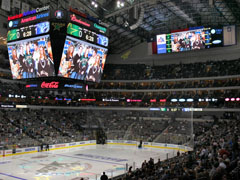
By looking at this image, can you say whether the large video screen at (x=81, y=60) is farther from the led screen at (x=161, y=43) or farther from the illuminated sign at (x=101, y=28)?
the led screen at (x=161, y=43)

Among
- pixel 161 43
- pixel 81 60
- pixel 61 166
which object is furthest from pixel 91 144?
pixel 161 43

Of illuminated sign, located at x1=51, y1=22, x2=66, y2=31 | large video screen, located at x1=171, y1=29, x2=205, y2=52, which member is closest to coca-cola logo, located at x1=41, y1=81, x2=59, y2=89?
illuminated sign, located at x1=51, y1=22, x2=66, y2=31

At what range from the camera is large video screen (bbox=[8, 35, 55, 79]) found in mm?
24500

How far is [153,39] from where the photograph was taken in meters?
47.1

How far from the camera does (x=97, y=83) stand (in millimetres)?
42656

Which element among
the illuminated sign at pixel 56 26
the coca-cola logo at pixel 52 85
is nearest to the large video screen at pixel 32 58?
the illuminated sign at pixel 56 26

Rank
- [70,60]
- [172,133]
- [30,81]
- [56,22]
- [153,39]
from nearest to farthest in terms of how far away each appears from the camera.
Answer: [56,22], [70,60], [30,81], [172,133], [153,39]

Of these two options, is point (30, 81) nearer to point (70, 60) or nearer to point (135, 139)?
point (70, 60)

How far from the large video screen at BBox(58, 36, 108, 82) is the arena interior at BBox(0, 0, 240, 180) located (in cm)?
10

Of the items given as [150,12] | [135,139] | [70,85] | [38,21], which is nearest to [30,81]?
[70,85]

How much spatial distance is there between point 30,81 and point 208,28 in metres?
29.2

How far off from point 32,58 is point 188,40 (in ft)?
89.9

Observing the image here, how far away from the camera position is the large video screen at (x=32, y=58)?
80.4ft

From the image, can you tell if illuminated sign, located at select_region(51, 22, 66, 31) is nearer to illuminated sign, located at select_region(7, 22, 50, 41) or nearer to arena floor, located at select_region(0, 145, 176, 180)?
illuminated sign, located at select_region(7, 22, 50, 41)
